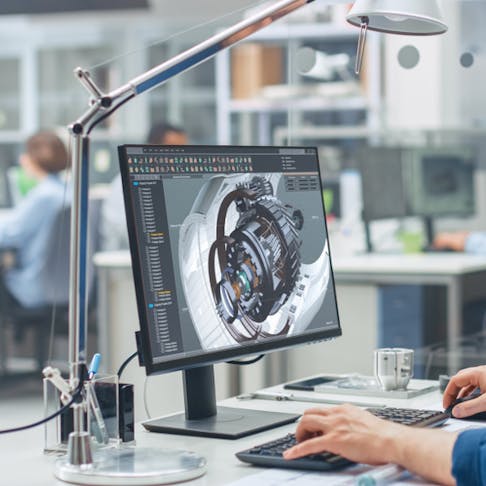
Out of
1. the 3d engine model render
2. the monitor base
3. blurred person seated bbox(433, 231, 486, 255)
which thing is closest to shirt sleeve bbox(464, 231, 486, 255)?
blurred person seated bbox(433, 231, 486, 255)

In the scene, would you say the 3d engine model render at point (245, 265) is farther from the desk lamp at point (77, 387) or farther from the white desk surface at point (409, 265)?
the white desk surface at point (409, 265)

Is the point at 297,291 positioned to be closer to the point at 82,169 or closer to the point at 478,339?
the point at 82,169

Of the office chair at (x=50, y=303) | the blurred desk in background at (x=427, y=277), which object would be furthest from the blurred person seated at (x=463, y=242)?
the office chair at (x=50, y=303)

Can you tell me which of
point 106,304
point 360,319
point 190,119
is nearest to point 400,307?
point 360,319

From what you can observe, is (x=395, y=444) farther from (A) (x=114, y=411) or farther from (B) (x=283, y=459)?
(A) (x=114, y=411)

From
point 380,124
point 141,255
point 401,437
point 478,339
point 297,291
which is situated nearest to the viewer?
point 401,437

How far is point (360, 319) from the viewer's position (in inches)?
140

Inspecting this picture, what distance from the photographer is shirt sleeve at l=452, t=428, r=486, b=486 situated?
1.18 metres

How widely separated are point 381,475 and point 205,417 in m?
0.43

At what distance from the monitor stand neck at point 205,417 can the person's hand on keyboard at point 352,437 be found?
216mm

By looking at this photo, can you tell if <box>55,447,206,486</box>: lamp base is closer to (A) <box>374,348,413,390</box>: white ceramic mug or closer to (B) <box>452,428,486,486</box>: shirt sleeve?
(B) <box>452,428,486,486</box>: shirt sleeve

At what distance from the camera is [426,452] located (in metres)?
1.23

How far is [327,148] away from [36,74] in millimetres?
4158

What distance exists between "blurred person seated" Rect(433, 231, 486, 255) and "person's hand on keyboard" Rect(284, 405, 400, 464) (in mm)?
2950
